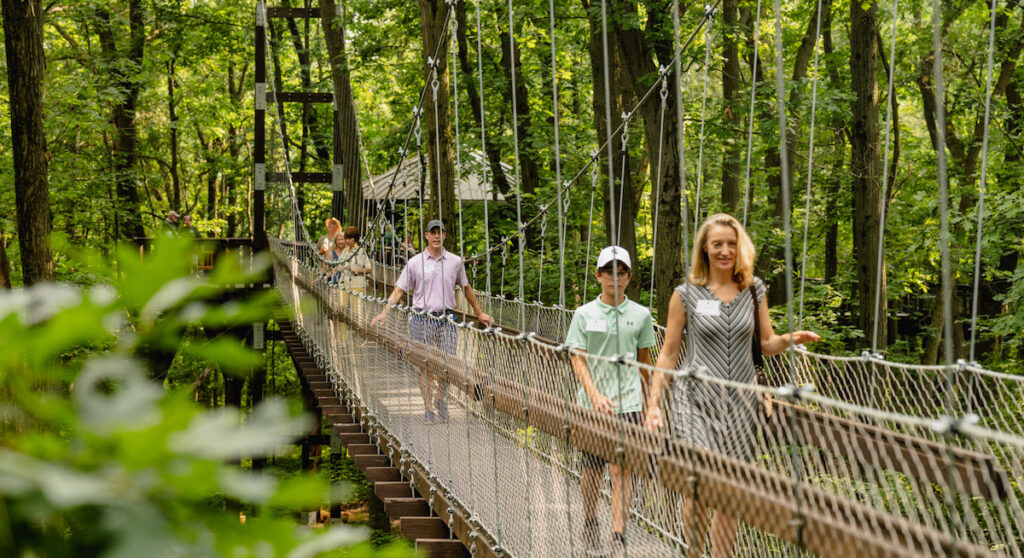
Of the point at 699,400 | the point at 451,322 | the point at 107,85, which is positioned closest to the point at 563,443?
the point at 699,400

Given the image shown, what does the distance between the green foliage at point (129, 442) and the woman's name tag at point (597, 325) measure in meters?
2.64

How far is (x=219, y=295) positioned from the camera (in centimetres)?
53

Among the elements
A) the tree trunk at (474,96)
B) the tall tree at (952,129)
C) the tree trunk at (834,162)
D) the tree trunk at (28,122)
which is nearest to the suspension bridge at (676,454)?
the tree trunk at (28,122)

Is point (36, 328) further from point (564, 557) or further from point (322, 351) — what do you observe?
point (322, 351)

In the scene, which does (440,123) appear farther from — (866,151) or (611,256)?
(611,256)

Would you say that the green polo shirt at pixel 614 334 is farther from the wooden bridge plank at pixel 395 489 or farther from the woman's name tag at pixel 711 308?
the wooden bridge plank at pixel 395 489

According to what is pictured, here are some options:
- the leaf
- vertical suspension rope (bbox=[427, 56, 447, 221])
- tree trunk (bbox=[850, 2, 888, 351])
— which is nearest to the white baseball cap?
the leaf

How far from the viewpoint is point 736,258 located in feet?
8.87

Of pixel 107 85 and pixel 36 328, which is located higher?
pixel 107 85

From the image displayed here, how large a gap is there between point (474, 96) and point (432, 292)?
316 inches

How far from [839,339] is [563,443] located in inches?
254

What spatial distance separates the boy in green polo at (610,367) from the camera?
8.91 ft

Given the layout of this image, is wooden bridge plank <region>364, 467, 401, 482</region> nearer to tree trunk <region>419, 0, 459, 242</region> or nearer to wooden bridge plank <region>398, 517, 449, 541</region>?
wooden bridge plank <region>398, 517, 449, 541</region>

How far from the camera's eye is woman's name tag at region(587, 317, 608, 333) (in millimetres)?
3096
